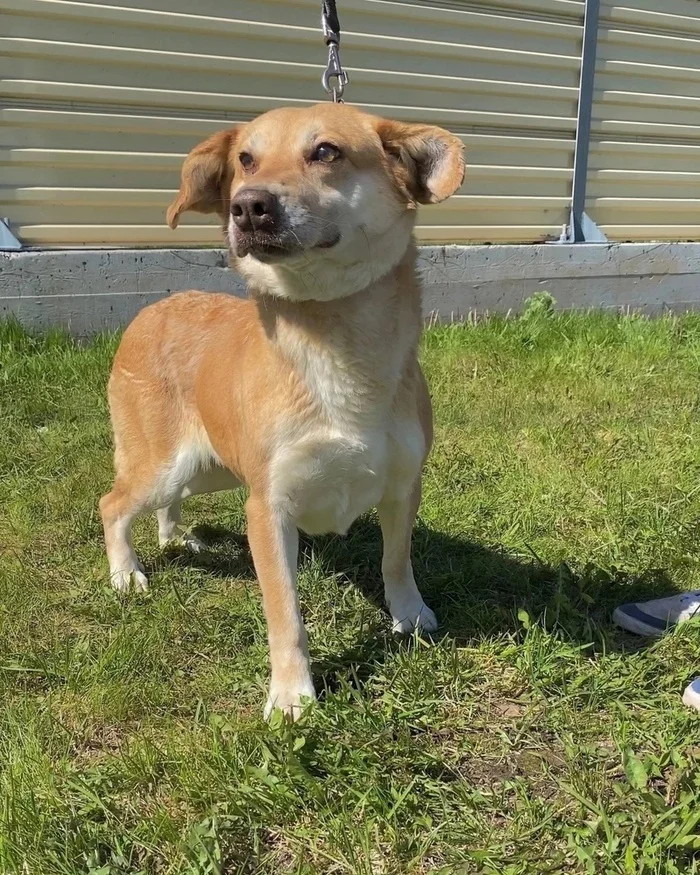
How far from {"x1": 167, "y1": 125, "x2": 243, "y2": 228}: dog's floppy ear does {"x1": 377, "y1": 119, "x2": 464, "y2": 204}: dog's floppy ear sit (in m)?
0.52

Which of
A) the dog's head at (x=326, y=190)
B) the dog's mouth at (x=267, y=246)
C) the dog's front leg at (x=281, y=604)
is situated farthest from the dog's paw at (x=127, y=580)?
the dog's mouth at (x=267, y=246)

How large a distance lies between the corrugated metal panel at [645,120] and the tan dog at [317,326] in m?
5.38

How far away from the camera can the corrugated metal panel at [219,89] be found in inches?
197

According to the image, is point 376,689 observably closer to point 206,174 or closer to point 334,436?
point 334,436

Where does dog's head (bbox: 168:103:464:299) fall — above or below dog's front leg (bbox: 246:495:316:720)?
above

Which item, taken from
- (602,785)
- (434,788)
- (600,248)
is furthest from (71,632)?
(600,248)

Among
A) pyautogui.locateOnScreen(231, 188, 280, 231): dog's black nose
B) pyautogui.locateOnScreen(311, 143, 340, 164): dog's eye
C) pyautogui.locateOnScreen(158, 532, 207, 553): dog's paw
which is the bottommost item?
pyautogui.locateOnScreen(158, 532, 207, 553): dog's paw

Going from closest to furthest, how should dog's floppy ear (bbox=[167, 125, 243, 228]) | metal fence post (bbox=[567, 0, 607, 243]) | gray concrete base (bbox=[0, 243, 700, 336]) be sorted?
dog's floppy ear (bbox=[167, 125, 243, 228]), gray concrete base (bbox=[0, 243, 700, 336]), metal fence post (bbox=[567, 0, 607, 243])

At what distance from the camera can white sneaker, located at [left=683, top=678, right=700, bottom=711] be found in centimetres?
207

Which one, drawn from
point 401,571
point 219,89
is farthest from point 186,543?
point 219,89

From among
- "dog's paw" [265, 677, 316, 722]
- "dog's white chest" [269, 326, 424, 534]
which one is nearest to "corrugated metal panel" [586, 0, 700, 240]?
"dog's white chest" [269, 326, 424, 534]

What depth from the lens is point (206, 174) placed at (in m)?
2.49

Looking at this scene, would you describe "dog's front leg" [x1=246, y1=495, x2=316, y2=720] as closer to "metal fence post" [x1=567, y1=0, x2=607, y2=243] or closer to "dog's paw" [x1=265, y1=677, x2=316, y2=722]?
"dog's paw" [x1=265, y1=677, x2=316, y2=722]

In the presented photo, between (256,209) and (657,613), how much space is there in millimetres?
1807
